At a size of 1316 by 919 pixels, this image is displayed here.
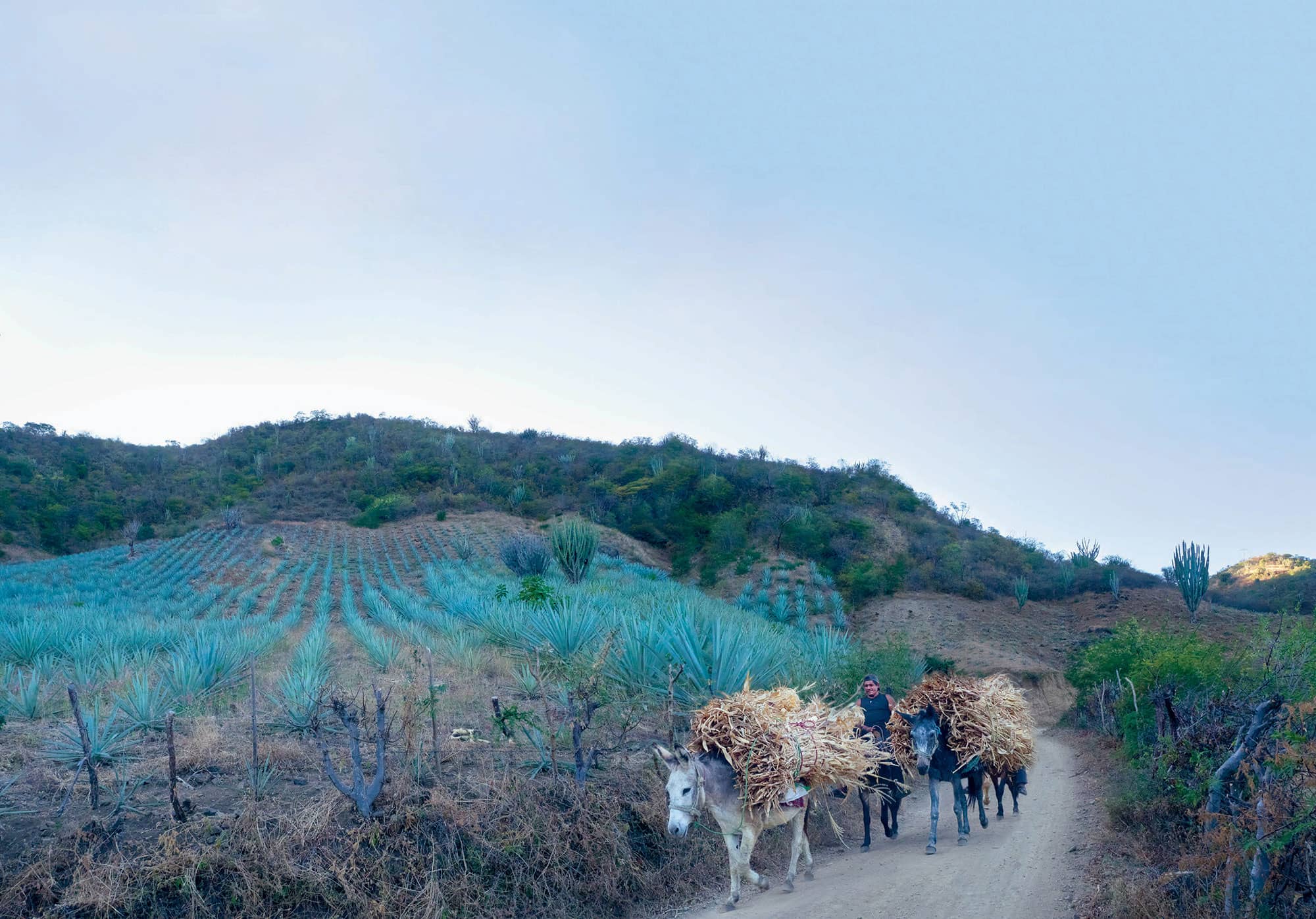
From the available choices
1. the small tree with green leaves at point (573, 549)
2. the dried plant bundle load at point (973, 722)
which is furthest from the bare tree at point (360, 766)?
the small tree with green leaves at point (573, 549)

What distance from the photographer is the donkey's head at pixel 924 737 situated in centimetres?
848

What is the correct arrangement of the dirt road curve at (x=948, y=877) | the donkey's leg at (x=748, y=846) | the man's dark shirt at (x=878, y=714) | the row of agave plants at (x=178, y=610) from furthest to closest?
1. the row of agave plants at (x=178, y=610)
2. the man's dark shirt at (x=878, y=714)
3. the donkey's leg at (x=748, y=846)
4. the dirt road curve at (x=948, y=877)

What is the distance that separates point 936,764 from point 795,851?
96.0 inches

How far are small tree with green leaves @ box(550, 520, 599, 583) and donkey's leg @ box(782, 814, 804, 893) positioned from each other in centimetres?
1960

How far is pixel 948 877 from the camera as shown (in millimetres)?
7383

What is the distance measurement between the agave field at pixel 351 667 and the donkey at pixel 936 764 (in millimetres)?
2025

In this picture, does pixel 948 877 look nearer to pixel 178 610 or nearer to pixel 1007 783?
pixel 1007 783

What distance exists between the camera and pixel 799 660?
13.0 meters

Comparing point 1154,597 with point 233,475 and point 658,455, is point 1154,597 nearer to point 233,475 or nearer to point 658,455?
point 658,455

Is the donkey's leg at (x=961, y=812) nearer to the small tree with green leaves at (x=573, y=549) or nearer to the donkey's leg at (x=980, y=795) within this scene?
the donkey's leg at (x=980, y=795)

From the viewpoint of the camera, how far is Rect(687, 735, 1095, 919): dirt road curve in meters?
6.56

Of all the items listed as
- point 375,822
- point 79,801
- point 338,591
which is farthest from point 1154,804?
point 338,591

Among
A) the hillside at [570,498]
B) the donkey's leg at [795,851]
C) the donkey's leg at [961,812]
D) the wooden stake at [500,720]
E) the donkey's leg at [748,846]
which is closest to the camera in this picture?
the donkey's leg at [748,846]

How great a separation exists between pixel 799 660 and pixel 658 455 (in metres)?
53.2
